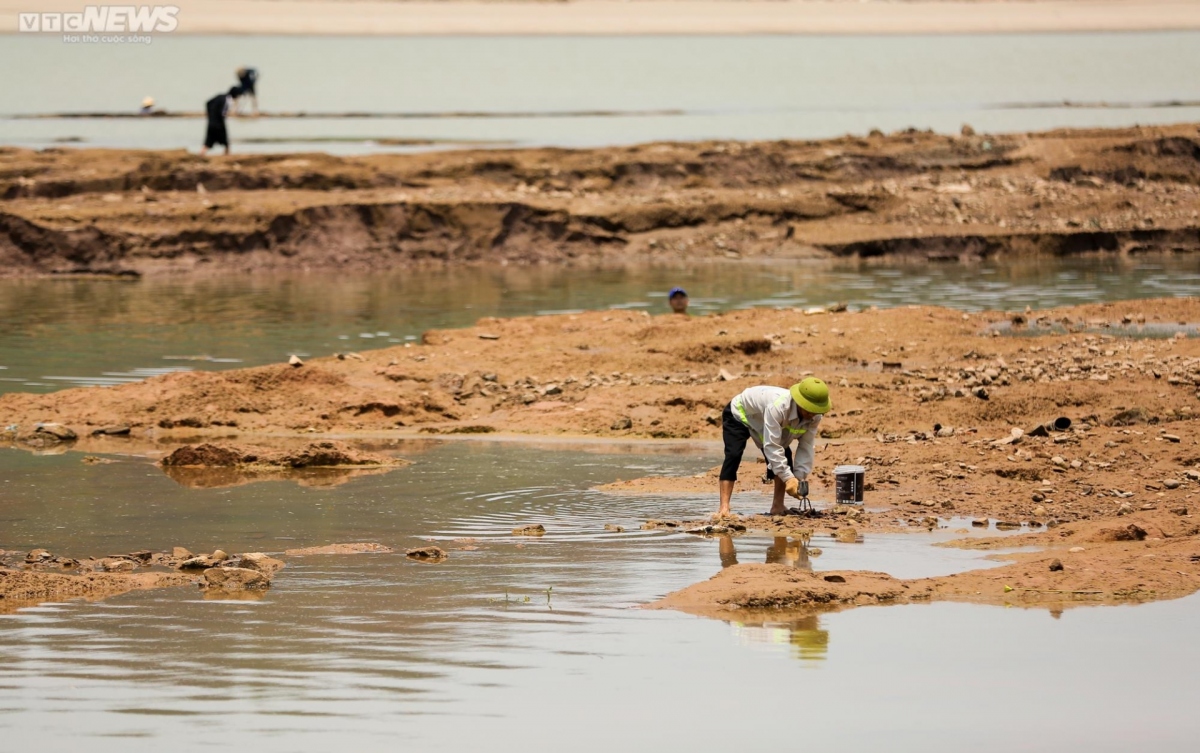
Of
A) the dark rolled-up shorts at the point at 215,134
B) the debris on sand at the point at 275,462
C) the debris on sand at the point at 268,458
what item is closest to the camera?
the debris on sand at the point at 275,462

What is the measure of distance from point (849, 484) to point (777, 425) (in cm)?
108

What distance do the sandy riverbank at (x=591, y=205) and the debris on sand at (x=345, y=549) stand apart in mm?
22265

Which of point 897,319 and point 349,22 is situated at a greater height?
point 349,22

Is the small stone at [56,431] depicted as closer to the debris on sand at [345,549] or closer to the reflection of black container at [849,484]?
the debris on sand at [345,549]

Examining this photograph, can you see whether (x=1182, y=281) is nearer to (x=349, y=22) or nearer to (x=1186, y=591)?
(x=1186, y=591)

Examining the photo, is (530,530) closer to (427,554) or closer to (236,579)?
(427,554)

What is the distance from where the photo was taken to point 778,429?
449 inches

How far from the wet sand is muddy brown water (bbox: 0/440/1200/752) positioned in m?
0.67

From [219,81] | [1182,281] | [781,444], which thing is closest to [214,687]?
[781,444]

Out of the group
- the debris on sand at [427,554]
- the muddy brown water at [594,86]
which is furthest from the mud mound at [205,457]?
the muddy brown water at [594,86]

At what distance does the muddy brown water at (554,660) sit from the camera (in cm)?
734

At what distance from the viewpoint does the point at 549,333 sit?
68.4 feet

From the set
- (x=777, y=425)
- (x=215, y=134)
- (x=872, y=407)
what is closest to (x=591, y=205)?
(x=215, y=134)

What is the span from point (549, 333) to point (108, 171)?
724 inches
